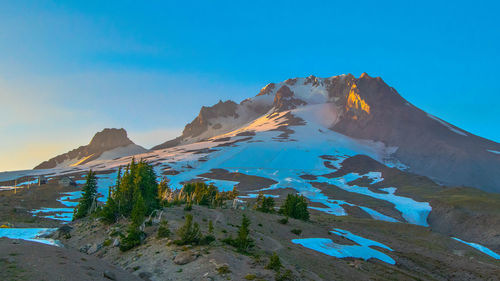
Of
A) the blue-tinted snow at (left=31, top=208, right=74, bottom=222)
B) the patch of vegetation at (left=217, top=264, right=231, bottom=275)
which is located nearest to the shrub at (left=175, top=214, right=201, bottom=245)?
the patch of vegetation at (left=217, top=264, right=231, bottom=275)

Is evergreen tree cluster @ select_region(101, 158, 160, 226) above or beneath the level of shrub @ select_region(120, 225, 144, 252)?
above

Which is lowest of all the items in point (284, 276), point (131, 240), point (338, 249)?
point (338, 249)

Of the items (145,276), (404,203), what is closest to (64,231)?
(145,276)

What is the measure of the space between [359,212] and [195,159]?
12193cm

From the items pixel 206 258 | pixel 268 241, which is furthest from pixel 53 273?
pixel 268 241

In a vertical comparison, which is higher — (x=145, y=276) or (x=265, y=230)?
(x=145, y=276)

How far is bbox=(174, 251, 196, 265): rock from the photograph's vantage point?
19.1 metres

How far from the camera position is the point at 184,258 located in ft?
63.5

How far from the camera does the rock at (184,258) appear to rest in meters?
19.1

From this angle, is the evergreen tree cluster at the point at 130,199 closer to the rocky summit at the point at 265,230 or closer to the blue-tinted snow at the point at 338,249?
the rocky summit at the point at 265,230

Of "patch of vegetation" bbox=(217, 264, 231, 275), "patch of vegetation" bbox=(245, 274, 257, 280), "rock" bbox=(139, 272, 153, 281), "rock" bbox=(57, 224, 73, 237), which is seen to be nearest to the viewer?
"patch of vegetation" bbox=(245, 274, 257, 280)

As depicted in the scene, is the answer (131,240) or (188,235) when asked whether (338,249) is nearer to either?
(188,235)

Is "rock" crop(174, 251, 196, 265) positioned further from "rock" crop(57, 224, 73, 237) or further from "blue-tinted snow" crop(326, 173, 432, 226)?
"blue-tinted snow" crop(326, 173, 432, 226)

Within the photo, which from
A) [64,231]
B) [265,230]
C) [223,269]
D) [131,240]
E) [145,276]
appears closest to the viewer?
[223,269]
